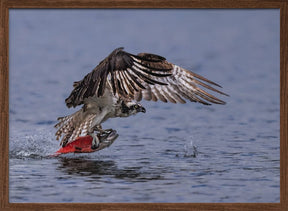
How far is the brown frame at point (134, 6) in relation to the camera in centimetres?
880

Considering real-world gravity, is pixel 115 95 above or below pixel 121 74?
below

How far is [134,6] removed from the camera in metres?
9.05

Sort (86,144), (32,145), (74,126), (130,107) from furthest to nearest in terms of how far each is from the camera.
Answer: (32,145) < (74,126) < (130,107) < (86,144)

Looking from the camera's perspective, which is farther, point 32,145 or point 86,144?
point 32,145

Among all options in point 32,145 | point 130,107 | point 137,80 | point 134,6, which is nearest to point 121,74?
point 137,80

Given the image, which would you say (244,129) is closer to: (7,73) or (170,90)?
(170,90)

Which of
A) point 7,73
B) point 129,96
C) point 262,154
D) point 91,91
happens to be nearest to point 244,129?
point 262,154

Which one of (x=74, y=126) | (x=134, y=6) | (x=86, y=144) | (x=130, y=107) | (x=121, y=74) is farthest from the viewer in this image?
(x=74, y=126)

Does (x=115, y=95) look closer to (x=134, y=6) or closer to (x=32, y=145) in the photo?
(x=32, y=145)

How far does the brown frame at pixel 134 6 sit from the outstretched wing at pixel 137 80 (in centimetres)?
82

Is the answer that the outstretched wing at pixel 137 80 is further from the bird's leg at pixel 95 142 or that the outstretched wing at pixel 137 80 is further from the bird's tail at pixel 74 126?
the bird's leg at pixel 95 142

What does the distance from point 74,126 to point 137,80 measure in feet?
4.93

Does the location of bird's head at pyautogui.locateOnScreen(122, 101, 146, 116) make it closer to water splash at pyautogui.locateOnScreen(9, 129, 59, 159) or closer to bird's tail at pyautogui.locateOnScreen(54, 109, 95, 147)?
bird's tail at pyautogui.locateOnScreen(54, 109, 95, 147)

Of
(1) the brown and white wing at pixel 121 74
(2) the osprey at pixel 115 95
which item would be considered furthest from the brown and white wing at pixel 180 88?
(1) the brown and white wing at pixel 121 74
